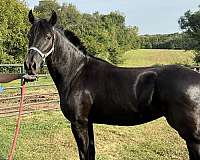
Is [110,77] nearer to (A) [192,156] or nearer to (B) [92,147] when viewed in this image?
(B) [92,147]

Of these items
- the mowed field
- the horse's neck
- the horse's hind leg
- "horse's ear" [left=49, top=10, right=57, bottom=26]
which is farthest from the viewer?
the mowed field

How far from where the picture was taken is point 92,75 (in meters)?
4.30

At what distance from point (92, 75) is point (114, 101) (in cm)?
45

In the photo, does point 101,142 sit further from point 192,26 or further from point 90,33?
point 192,26

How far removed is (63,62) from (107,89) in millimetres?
680

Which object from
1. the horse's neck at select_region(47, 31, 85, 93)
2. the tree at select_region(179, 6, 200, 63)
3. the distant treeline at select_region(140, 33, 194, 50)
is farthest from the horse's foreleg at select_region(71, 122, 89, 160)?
the distant treeline at select_region(140, 33, 194, 50)

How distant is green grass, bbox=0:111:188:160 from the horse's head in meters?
2.24

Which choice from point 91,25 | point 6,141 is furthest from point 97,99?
point 91,25

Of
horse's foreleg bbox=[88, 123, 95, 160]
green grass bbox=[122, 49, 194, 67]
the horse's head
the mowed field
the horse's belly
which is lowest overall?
green grass bbox=[122, 49, 194, 67]

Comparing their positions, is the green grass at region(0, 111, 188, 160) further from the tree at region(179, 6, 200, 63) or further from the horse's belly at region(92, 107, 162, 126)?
the tree at region(179, 6, 200, 63)

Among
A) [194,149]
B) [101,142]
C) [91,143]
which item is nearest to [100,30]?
[101,142]

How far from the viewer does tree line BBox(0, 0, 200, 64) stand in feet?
91.0

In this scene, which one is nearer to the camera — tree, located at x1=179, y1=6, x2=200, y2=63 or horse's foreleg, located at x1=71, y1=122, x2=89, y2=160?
horse's foreleg, located at x1=71, y1=122, x2=89, y2=160

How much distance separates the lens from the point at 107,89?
13.6ft
